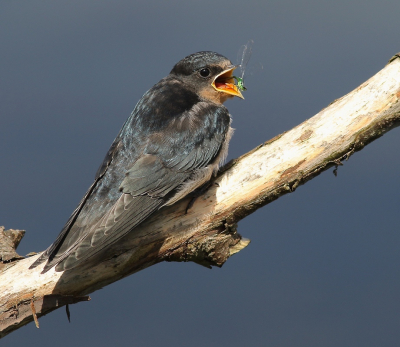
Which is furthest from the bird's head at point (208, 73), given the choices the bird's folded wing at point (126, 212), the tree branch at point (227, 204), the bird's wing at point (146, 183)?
the bird's folded wing at point (126, 212)

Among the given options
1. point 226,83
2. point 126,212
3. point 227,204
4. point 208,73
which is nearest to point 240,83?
point 226,83

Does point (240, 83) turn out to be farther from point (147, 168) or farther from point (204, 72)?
point (147, 168)

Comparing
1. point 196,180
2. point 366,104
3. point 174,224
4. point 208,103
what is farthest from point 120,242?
point 366,104

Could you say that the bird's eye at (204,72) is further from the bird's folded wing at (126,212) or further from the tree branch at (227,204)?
the bird's folded wing at (126,212)

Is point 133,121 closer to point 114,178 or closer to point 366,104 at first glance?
point 114,178

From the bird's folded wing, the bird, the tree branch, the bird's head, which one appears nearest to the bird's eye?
the bird's head

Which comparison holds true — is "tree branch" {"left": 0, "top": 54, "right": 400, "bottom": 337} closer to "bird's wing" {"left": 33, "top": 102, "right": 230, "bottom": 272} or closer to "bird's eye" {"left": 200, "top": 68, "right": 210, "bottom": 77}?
"bird's wing" {"left": 33, "top": 102, "right": 230, "bottom": 272}

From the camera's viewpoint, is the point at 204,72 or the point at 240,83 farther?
the point at 240,83
